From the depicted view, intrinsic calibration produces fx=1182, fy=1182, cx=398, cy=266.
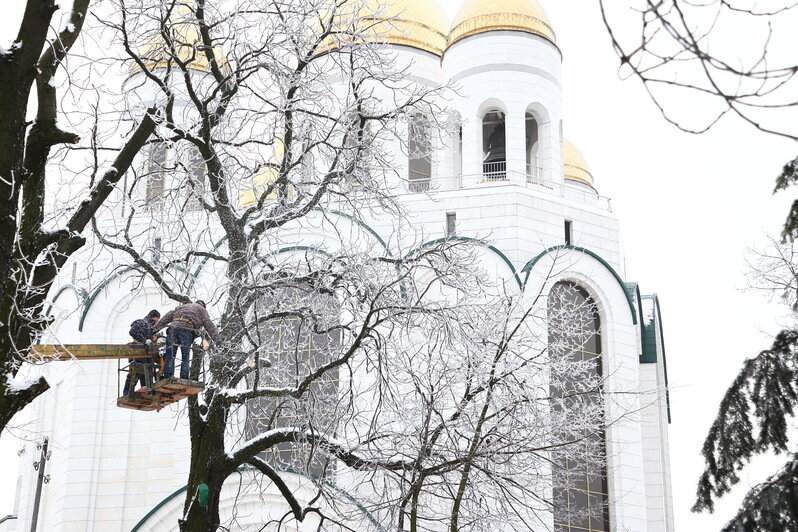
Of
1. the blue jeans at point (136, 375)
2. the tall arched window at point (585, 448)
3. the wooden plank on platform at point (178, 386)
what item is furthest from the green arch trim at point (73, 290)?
the wooden plank on platform at point (178, 386)

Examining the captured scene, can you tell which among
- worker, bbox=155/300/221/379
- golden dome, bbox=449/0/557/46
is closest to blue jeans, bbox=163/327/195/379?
worker, bbox=155/300/221/379

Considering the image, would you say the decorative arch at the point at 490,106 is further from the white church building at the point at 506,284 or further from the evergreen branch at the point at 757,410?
the evergreen branch at the point at 757,410

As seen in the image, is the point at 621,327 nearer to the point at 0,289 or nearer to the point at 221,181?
the point at 221,181

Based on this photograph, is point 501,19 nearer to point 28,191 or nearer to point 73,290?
point 73,290

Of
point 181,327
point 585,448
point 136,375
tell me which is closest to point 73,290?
point 585,448

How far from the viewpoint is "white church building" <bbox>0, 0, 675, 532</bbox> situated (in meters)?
22.1

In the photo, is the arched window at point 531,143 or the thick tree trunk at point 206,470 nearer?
the thick tree trunk at point 206,470

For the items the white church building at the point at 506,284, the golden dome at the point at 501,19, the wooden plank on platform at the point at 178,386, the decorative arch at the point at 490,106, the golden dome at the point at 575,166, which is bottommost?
the wooden plank on platform at the point at 178,386

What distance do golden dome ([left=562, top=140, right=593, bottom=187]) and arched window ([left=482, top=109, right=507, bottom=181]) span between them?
787 centimetres

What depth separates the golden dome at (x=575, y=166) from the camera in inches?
1372

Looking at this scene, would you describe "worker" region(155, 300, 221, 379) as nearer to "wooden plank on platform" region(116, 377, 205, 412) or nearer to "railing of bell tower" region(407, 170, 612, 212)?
"wooden plank on platform" region(116, 377, 205, 412)

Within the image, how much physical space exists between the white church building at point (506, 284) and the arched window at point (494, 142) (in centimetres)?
9

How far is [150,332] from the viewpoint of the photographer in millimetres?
11148

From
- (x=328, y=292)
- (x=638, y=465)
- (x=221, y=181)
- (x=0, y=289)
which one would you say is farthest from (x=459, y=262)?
(x=638, y=465)
